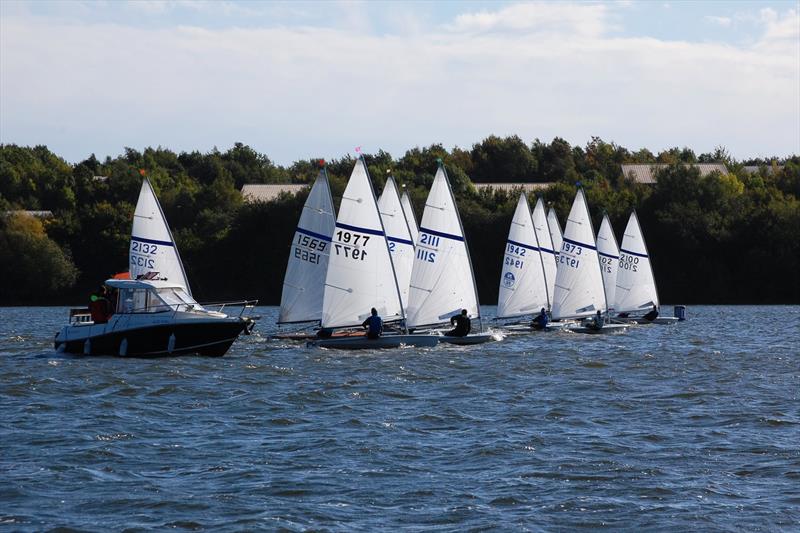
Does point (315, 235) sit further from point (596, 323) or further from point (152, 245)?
point (596, 323)

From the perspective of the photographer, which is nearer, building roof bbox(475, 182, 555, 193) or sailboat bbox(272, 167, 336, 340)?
sailboat bbox(272, 167, 336, 340)

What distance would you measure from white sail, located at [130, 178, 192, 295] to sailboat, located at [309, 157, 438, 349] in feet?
20.7

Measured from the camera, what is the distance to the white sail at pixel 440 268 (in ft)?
142

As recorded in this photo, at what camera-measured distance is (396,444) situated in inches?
900

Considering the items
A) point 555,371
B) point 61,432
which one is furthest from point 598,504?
point 555,371

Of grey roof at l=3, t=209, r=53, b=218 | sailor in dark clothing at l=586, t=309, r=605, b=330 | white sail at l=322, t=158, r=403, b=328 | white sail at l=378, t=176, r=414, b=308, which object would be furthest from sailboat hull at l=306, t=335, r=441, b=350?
grey roof at l=3, t=209, r=53, b=218

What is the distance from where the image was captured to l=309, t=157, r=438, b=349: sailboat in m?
41.7

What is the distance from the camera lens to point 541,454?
71.9ft

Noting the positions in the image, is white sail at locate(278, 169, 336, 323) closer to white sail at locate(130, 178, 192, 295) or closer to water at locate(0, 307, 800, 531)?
white sail at locate(130, 178, 192, 295)

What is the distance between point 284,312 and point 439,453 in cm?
2342

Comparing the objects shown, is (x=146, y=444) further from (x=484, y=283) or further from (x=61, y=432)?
(x=484, y=283)

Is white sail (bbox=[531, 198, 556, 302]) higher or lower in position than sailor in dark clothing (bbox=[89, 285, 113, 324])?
higher

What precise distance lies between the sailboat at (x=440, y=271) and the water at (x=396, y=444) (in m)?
3.96

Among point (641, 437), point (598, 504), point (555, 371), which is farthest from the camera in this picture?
point (555, 371)
